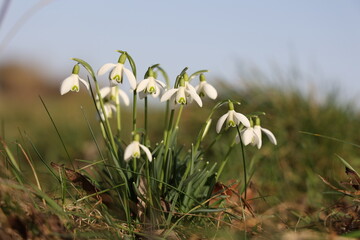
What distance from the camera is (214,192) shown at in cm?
222

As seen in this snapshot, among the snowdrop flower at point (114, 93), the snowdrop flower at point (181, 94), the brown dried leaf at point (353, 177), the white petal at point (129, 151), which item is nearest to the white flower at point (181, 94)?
the snowdrop flower at point (181, 94)

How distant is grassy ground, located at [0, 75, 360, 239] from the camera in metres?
1.63

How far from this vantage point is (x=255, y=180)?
145 inches

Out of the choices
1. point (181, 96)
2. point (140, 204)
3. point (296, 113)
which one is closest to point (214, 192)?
point (140, 204)

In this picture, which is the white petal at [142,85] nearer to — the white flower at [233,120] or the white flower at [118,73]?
the white flower at [118,73]

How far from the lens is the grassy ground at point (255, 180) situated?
163 cm

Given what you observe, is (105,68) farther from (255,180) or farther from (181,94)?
(255,180)

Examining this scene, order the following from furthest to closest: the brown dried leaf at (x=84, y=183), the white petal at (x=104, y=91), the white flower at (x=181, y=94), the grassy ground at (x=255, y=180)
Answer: the white petal at (x=104, y=91) < the brown dried leaf at (x=84, y=183) < the white flower at (x=181, y=94) < the grassy ground at (x=255, y=180)

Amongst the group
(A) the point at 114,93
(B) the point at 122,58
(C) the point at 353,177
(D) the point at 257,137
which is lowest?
(C) the point at 353,177

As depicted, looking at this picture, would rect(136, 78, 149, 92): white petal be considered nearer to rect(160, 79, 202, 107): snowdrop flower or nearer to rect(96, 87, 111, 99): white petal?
rect(160, 79, 202, 107): snowdrop flower

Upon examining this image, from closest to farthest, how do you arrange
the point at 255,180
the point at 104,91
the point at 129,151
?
the point at 129,151 → the point at 104,91 → the point at 255,180

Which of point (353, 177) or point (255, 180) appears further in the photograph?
point (255, 180)

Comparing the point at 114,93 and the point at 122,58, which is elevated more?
the point at 122,58

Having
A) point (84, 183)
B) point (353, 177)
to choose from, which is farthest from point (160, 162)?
point (353, 177)
